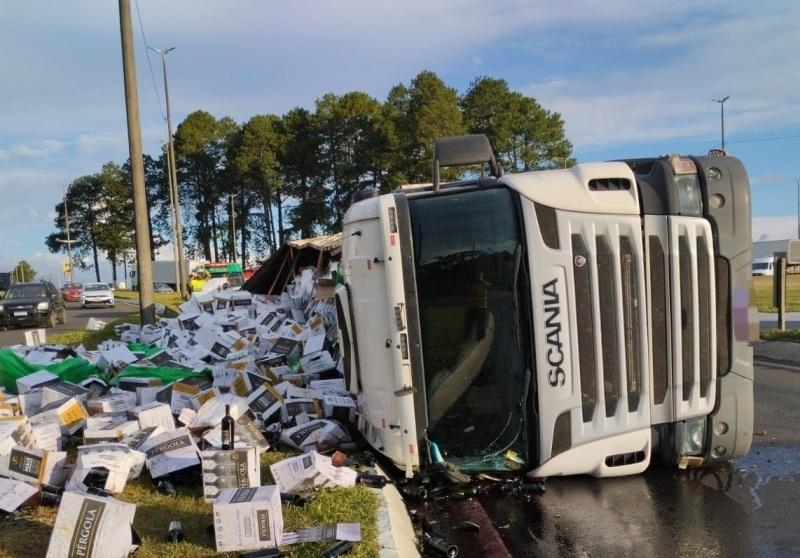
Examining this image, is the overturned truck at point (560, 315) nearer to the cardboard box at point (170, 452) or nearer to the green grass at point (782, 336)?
the cardboard box at point (170, 452)

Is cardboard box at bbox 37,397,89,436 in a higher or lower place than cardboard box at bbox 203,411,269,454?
higher

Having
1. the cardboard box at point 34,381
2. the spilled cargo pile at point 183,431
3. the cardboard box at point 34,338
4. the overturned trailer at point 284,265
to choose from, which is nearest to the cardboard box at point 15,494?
the spilled cargo pile at point 183,431

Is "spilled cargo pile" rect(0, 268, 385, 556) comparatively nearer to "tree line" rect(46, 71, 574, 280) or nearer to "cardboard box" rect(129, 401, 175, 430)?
"cardboard box" rect(129, 401, 175, 430)

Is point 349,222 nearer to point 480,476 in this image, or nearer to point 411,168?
point 480,476

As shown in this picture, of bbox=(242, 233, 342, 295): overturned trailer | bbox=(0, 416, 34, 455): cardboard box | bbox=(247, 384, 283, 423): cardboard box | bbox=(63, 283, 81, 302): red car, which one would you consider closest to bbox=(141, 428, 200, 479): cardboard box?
bbox=(0, 416, 34, 455): cardboard box

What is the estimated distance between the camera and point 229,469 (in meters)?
3.98

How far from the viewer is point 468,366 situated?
172 inches

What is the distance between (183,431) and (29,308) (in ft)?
61.9

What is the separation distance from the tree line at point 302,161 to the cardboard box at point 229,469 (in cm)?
3277

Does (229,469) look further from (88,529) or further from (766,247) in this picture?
(766,247)

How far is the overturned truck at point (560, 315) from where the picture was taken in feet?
14.1

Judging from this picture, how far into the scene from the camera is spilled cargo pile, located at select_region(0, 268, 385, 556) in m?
3.32

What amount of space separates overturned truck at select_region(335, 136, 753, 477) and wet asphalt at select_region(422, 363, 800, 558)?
0.82 feet

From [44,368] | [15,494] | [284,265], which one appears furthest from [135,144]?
[15,494]
